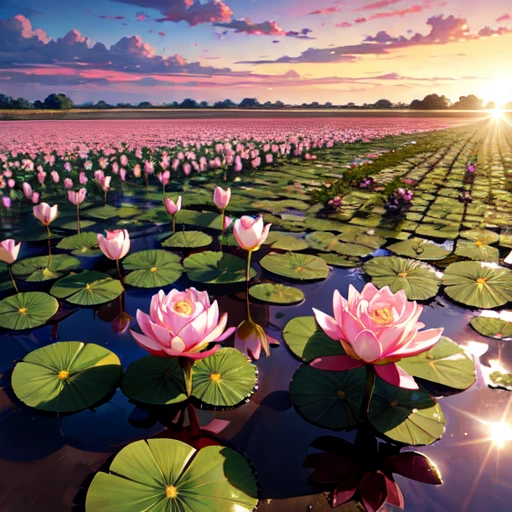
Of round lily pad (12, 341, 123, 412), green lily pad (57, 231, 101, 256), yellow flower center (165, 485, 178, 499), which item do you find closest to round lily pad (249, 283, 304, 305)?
round lily pad (12, 341, 123, 412)

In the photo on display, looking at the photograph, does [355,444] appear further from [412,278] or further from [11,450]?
[412,278]

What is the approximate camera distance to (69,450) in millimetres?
1668

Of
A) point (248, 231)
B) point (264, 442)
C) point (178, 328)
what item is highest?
point (248, 231)

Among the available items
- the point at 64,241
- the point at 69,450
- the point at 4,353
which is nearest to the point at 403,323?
the point at 69,450

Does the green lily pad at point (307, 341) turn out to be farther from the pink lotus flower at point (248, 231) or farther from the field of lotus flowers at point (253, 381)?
the pink lotus flower at point (248, 231)

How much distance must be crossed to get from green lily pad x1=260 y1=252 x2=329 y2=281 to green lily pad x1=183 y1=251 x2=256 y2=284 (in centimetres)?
22

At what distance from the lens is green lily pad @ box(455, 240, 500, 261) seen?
398 cm

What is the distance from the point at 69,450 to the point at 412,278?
9.65 feet

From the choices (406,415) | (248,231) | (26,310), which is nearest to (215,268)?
(248,231)

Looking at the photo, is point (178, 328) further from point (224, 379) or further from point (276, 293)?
point (276, 293)

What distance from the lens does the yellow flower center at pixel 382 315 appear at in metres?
1.57

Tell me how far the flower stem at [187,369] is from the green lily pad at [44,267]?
2222 mm

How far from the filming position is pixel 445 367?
2197mm

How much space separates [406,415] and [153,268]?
2.51 meters
